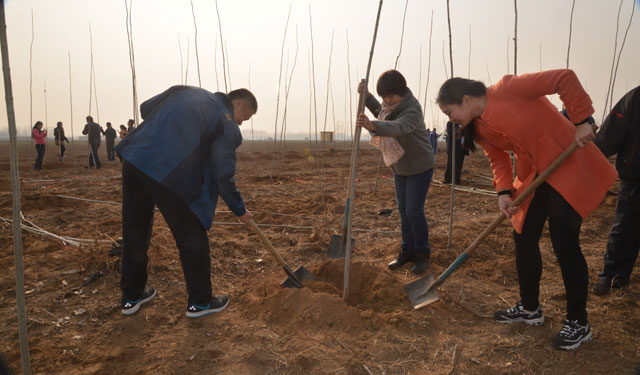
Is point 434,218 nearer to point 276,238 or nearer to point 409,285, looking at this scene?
point 276,238

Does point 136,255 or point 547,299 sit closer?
point 136,255

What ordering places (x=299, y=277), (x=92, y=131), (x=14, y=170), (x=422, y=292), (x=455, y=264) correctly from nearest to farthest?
(x=14, y=170) < (x=455, y=264) < (x=422, y=292) < (x=299, y=277) < (x=92, y=131)

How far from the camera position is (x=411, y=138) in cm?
270

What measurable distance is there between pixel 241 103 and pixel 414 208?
148cm

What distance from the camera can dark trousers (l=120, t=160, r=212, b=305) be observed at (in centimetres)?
202

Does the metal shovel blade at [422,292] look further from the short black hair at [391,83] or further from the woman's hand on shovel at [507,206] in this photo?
Result: the short black hair at [391,83]

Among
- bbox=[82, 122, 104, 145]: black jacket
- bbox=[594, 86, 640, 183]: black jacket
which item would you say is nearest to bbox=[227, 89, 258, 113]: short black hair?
bbox=[594, 86, 640, 183]: black jacket

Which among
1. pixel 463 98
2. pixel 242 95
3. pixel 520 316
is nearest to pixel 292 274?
pixel 242 95

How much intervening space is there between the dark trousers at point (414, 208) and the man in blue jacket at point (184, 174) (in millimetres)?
1271

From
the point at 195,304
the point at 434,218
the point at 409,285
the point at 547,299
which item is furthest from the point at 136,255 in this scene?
the point at 434,218

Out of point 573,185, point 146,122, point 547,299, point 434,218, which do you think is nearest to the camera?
point 573,185

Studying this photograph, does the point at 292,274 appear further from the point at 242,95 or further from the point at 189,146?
the point at 242,95

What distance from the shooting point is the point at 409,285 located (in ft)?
8.00

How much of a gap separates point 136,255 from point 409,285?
1733 millimetres
